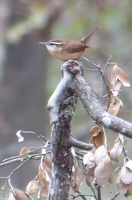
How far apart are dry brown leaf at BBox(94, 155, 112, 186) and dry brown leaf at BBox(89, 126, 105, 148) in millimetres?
104

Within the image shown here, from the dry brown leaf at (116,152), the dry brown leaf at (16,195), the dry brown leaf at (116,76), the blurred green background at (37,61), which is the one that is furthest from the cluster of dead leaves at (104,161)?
the blurred green background at (37,61)

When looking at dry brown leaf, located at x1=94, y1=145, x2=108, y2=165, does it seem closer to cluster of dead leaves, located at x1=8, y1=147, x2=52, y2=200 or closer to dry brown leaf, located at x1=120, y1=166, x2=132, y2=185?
dry brown leaf, located at x1=120, y1=166, x2=132, y2=185

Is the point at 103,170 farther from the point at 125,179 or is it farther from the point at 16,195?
the point at 16,195

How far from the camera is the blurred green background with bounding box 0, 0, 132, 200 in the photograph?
7.41 meters

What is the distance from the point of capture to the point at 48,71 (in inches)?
384

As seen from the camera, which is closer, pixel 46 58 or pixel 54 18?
pixel 54 18

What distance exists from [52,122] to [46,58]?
7.19 m

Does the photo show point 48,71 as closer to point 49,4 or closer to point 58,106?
point 49,4

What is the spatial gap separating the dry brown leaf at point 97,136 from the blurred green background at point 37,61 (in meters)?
5.08

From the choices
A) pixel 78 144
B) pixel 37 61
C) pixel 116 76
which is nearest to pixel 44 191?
pixel 78 144

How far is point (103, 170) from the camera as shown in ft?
6.83

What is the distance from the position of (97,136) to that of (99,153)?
0.12 metres

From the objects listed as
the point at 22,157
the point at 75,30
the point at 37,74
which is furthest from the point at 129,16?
the point at 22,157

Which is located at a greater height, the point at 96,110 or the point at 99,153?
the point at 96,110
